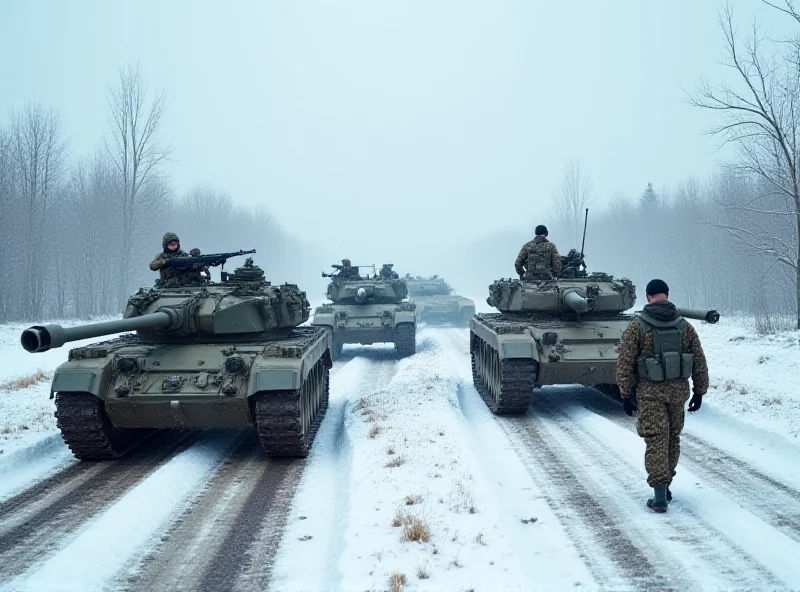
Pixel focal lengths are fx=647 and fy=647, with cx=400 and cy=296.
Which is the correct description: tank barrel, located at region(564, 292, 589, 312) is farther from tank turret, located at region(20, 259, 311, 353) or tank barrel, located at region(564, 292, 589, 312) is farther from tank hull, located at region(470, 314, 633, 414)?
tank turret, located at region(20, 259, 311, 353)

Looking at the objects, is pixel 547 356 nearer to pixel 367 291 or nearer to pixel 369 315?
pixel 369 315

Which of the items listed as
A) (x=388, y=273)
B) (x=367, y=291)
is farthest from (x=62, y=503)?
(x=388, y=273)

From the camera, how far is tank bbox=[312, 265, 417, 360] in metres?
18.5

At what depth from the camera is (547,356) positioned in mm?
10453

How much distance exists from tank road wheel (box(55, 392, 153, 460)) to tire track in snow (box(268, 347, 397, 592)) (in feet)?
8.66

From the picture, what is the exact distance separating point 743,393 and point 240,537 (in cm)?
900

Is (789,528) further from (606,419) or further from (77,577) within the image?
(77,577)

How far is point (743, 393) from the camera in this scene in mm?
11070

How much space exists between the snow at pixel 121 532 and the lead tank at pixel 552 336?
470cm

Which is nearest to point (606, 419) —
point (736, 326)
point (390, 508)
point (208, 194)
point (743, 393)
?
point (743, 393)

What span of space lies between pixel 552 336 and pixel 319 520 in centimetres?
562

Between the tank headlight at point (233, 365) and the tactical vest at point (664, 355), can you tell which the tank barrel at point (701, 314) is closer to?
the tactical vest at point (664, 355)

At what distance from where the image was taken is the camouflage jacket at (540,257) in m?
12.5

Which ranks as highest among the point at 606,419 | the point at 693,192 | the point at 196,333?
Result: the point at 693,192
